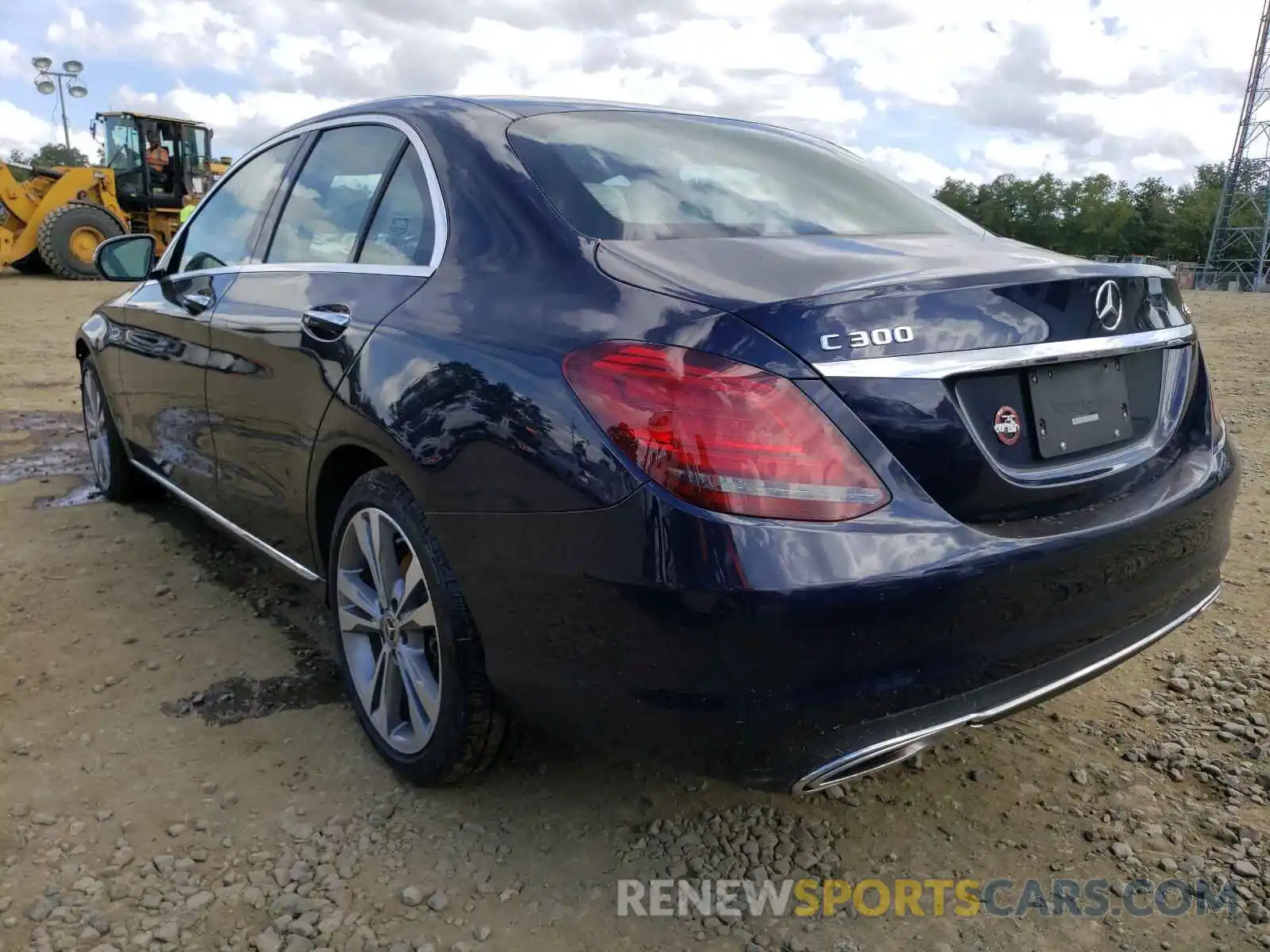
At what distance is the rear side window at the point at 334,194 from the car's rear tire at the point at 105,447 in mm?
1910

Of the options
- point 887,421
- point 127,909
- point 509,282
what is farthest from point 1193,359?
point 127,909

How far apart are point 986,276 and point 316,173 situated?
2054mm

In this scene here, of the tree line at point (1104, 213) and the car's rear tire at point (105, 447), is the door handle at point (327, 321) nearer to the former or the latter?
the car's rear tire at point (105, 447)

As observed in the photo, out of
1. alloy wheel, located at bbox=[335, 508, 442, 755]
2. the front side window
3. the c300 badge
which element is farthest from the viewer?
the front side window

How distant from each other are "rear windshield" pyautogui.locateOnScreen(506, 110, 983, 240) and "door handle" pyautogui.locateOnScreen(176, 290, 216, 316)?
1410 mm

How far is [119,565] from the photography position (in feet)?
13.0

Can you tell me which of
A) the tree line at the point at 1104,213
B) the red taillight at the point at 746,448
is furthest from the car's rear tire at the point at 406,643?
the tree line at the point at 1104,213

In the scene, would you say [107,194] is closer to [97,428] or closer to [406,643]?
[97,428]

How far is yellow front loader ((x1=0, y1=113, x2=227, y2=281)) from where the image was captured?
17.8 meters

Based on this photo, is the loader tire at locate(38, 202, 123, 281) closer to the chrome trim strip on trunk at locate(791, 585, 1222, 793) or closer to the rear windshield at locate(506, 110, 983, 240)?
the rear windshield at locate(506, 110, 983, 240)

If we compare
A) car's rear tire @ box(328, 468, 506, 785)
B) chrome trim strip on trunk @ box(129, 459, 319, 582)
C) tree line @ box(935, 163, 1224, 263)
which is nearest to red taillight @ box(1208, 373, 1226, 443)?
car's rear tire @ box(328, 468, 506, 785)

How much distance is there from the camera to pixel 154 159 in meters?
19.6

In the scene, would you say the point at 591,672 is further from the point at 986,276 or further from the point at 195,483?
the point at 195,483

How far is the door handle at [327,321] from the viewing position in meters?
2.49
